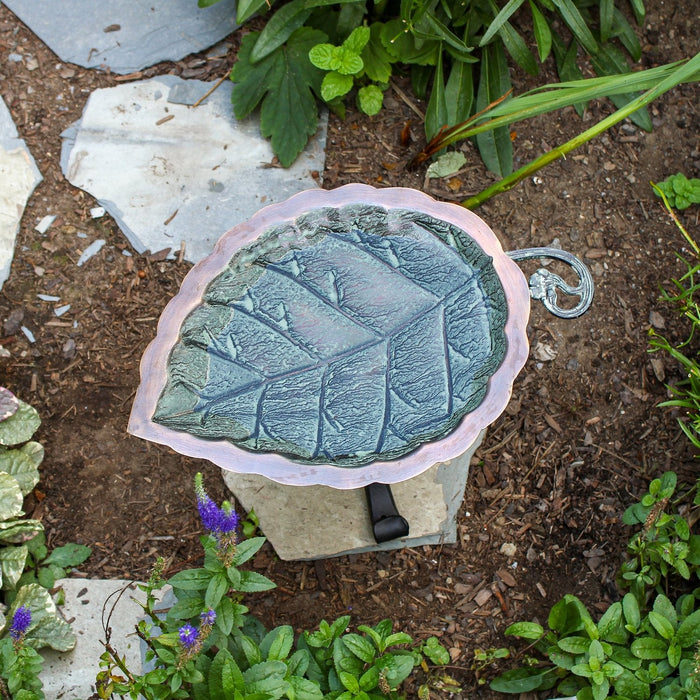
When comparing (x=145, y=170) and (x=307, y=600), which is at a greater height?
(x=145, y=170)

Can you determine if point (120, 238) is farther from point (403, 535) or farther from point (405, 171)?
point (403, 535)

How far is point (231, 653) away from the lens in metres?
1.49

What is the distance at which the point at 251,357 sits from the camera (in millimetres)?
1483

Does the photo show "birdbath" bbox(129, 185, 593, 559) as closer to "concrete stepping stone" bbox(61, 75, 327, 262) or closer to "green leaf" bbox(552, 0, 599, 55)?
"concrete stepping stone" bbox(61, 75, 327, 262)

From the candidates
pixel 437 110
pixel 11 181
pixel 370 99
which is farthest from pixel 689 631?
pixel 11 181

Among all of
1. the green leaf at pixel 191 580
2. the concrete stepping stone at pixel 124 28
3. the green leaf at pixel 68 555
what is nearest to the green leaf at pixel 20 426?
the green leaf at pixel 68 555

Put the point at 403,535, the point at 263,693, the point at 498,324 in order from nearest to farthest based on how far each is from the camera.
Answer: the point at 263,693 → the point at 498,324 → the point at 403,535

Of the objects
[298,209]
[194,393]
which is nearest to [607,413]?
[298,209]

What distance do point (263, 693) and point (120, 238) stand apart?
133 centimetres

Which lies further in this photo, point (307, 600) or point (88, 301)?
point (88, 301)

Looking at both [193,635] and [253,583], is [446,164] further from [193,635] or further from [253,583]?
[193,635]

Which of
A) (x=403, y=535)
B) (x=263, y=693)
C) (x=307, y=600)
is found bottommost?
(x=307, y=600)

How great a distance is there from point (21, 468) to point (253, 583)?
80 cm

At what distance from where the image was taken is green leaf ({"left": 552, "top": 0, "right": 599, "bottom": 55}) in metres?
1.92
